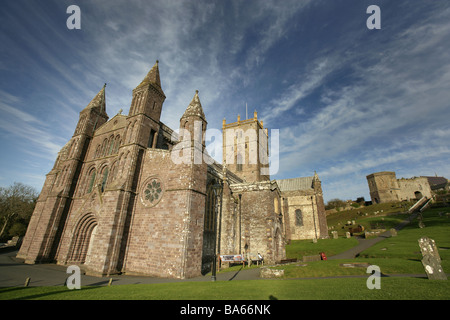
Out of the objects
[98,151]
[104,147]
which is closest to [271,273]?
[104,147]

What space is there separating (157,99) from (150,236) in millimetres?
13212

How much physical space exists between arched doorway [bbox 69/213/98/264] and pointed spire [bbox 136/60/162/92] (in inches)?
548

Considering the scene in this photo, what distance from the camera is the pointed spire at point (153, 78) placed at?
19.9 m

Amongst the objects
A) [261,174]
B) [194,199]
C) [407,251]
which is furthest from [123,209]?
[261,174]

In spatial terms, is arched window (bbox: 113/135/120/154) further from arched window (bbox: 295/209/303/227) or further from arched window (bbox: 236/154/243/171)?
arched window (bbox: 295/209/303/227)

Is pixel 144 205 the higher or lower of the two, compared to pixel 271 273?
higher

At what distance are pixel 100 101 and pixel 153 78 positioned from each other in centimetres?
975

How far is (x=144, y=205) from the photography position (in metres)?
16.2

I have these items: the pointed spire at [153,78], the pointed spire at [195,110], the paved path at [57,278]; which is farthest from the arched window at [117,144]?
the paved path at [57,278]

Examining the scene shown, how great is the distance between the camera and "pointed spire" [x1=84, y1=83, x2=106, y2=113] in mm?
24414

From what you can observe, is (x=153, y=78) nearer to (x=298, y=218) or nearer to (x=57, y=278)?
(x=57, y=278)

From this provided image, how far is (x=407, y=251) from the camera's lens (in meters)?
17.0

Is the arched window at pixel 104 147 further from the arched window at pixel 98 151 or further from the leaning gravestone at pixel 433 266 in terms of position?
the leaning gravestone at pixel 433 266
